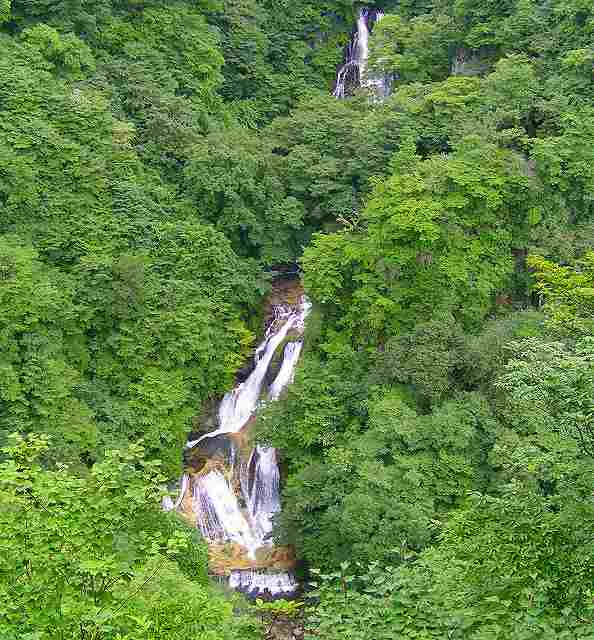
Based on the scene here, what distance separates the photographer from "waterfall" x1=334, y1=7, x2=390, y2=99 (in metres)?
25.6

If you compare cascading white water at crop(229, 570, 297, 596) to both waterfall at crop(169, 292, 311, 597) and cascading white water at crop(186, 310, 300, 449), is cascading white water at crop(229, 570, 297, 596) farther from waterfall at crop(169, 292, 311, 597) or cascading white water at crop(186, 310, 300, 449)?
cascading white water at crop(186, 310, 300, 449)

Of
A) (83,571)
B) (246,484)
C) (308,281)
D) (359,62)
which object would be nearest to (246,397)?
(246,484)

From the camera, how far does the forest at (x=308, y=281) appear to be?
7129mm

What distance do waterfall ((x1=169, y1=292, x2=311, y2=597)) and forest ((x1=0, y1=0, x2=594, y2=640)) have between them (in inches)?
18.7

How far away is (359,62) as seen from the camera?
27.2 metres

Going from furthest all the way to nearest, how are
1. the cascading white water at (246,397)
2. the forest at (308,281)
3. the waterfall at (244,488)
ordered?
the cascading white water at (246,397) → the waterfall at (244,488) → the forest at (308,281)

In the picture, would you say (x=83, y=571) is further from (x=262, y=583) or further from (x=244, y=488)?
(x=244, y=488)

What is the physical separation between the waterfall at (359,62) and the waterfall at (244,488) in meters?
12.2

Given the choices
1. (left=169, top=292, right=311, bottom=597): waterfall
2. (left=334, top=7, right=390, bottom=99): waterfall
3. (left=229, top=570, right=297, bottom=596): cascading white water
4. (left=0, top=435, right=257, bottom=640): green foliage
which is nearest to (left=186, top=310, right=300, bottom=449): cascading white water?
(left=169, top=292, right=311, bottom=597): waterfall

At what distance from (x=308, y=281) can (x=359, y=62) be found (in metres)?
14.3

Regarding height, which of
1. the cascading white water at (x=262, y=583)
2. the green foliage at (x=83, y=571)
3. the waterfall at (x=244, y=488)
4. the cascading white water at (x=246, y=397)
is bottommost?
the cascading white water at (x=262, y=583)

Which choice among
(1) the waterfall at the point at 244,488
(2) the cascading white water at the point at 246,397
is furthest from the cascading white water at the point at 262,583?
(2) the cascading white water at the point at 246,397

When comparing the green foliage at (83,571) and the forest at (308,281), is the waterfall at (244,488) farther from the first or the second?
the green foliage at (83,571)

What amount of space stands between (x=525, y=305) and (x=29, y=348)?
35.1 feet
